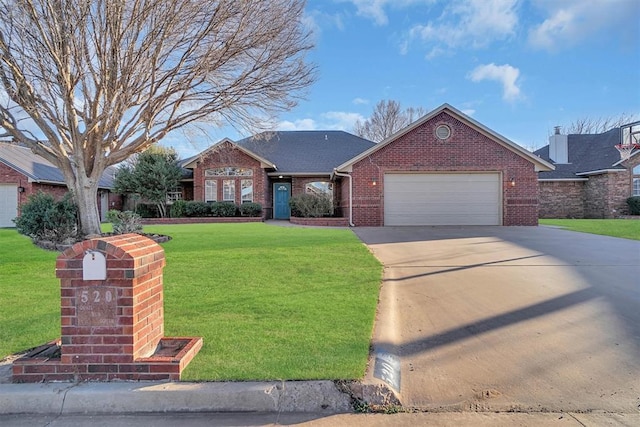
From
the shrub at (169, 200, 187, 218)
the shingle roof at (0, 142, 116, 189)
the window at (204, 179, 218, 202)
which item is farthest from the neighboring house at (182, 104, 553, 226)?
the shingle roof at (0, 142, 116, 189)

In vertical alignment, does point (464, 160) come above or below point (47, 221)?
→ above

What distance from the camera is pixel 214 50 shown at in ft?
36.5

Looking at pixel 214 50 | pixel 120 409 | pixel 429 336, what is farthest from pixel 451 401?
pixel 214 50

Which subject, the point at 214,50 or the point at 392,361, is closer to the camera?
the point at 392,361

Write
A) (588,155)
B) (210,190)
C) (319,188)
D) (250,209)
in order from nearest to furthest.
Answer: (250,209), (210,190), (319,188), (588,155)

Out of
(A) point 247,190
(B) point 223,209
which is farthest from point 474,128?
(B) point 223,209

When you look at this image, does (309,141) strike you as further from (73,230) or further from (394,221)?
(73,230)

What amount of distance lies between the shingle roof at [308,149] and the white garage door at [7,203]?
13190mm

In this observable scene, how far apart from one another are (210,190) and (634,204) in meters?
25.2

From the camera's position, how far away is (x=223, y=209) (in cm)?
2223

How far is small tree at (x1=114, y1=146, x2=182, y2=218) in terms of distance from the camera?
74.1ft

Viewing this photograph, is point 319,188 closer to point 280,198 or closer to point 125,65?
point 280,198

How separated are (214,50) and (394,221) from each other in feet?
34.6

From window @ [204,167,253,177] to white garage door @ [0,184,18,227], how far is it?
1097cm
